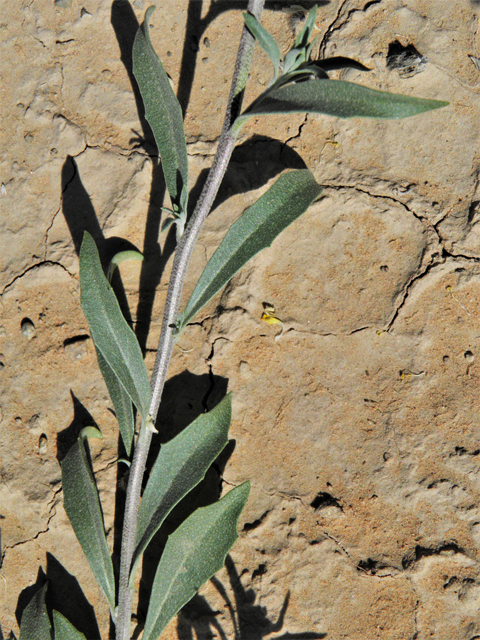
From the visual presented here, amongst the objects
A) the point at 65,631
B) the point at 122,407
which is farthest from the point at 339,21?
the point at 65,631

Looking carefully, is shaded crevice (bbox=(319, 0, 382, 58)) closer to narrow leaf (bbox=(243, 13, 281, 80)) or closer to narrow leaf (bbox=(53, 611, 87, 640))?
narrow leaf (bbox=(243, 13, 281, 80))

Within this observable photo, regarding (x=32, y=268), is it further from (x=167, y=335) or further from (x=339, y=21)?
(x=339, y=21)

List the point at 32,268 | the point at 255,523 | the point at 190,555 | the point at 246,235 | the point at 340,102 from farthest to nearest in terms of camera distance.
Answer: the point at 32,268 < the point at 255,523 < the point at 190,555 < the point at 246,235 < the point at 340,102

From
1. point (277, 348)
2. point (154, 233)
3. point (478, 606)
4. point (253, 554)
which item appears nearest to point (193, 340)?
point (277, 348)

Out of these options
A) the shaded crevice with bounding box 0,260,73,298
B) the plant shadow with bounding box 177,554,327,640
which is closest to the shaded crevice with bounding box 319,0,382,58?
the shaded crevice with bounding box 0,260,73,298

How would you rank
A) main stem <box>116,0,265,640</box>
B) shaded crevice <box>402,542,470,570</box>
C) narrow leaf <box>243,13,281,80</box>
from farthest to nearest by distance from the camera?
1. shaded crevice <box>402,542,470,570</box>
2. main stem <box>116,0,265,640</box>
3. narrow leaf <box>243,13,281,80</box>

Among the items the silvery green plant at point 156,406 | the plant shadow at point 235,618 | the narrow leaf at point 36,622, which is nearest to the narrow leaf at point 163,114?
the silvery green plant at point 156,406
